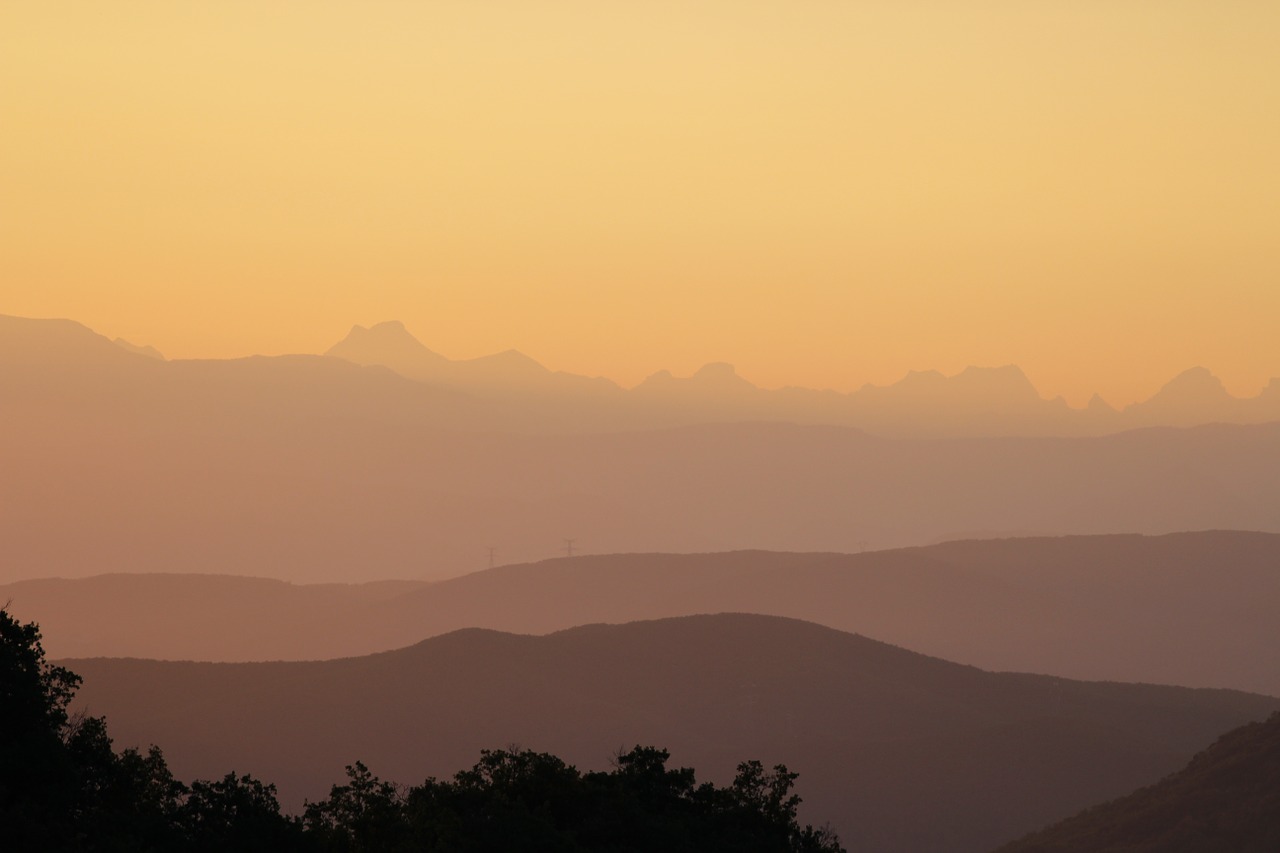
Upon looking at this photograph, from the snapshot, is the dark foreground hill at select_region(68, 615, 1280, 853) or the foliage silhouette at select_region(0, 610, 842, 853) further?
the dark foreground hill at select_region(68, 615, 1280, 853)

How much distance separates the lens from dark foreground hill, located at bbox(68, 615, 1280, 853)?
476 ft

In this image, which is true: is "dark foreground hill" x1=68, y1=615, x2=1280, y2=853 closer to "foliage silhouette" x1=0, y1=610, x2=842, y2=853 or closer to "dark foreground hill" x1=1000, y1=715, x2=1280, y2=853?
"dark foreground hill" x1=1000, y1=715, x2=1280, y2=853

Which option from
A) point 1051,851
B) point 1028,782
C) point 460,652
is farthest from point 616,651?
point 1051,851

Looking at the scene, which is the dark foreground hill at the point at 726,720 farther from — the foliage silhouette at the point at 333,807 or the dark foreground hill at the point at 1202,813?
the foliage silhouette at the point at 333,807

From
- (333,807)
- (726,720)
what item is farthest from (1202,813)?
(726,720)

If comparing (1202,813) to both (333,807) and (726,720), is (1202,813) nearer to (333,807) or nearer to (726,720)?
(333,807)

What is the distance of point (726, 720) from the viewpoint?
178m

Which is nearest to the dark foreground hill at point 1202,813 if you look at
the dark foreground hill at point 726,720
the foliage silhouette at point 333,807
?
the dark foreground hill at point 726,720

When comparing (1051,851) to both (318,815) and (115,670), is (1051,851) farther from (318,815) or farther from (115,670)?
(115,670)

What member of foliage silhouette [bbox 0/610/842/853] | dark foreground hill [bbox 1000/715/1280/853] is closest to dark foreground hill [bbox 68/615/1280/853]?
dark foreground hill [bbox 1000/715/1280/853]

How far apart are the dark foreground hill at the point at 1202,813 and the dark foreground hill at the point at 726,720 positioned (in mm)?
27274

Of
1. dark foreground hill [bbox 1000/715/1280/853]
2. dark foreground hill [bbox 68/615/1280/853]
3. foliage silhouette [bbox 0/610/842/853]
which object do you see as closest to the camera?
foliage silhouette [bbox 0/610/842/853]

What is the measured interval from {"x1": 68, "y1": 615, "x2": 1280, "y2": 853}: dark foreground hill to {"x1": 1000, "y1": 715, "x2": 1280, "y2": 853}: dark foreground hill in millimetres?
27274

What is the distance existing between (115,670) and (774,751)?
7735 cm
